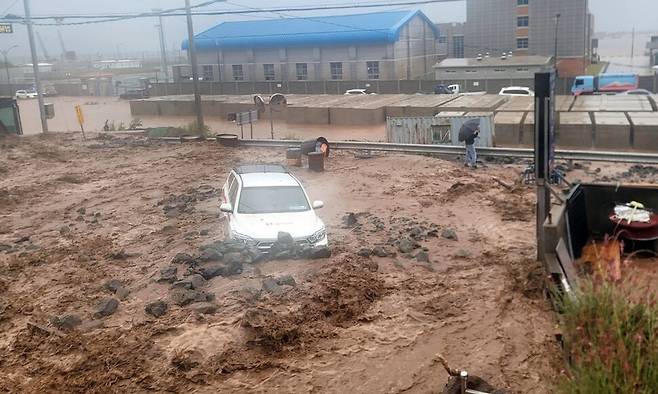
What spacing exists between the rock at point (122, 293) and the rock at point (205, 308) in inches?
62.0

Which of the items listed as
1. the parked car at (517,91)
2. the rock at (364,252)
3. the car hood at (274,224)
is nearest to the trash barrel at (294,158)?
the car hood at (274,224)

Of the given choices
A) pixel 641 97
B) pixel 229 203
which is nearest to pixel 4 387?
pixel 229 203

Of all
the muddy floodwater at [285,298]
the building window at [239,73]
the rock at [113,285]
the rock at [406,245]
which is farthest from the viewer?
the building window at [239,73]

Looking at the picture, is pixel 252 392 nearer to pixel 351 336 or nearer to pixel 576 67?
pixel 351 336

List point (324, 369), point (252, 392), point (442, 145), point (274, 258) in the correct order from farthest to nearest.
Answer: point (442, 145), point (274, 258), point (324, 369), point (252, 392)

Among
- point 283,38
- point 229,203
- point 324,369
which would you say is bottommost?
point 324,369

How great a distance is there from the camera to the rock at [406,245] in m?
13.2

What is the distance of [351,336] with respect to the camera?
30.9 ft

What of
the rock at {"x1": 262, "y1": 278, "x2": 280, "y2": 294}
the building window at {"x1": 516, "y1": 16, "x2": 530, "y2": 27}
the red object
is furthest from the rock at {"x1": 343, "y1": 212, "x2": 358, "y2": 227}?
the building window at {"x1": 516, "y1": 16, "x2": 530, "y2": 27}

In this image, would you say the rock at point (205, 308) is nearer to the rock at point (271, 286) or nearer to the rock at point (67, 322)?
the rock at point (271, 286)

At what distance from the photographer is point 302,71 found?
→ 66938 millimetres

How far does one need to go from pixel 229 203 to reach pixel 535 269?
645 centimetres

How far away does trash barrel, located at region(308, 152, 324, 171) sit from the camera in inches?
860

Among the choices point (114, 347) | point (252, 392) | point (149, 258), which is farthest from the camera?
point (149, 258)
